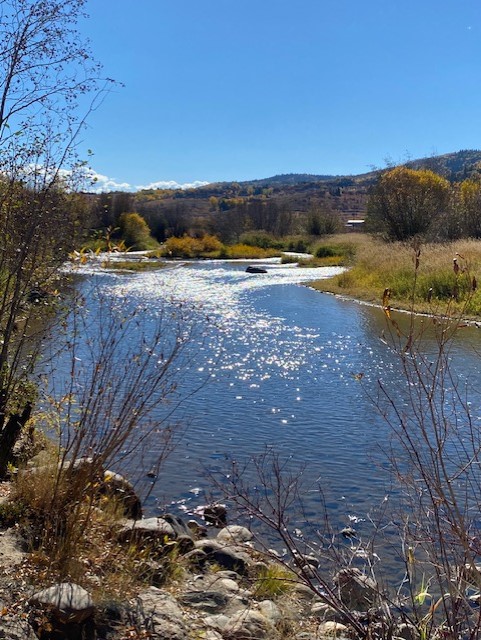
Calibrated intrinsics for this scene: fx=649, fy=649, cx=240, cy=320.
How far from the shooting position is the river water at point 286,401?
758 centimetres

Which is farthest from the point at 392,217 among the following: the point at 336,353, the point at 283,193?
the point at 283,193

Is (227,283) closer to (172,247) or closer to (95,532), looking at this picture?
(172,247)

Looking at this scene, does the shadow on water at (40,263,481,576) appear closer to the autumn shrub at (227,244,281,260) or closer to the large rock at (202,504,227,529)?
the large rock at (202,504,227,529)

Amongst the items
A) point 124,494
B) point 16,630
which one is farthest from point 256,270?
point 16,630

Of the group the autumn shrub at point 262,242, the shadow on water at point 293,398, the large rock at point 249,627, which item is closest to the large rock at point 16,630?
the large rock at point 249,627

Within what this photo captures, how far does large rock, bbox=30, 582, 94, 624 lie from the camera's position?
3657mm

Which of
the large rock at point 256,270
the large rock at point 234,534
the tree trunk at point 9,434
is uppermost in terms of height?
the large rock at point 256,270

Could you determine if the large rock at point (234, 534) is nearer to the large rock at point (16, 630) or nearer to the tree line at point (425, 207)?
the large rock at point (16, 630)

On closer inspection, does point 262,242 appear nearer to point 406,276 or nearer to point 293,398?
point 406,276

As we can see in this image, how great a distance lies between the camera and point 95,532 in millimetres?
4957

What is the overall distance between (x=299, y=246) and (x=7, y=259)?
5276 centimetres

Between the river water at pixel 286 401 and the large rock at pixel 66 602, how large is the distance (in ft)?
4.78

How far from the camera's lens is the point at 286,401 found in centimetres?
1127

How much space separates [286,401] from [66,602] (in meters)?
7.79
